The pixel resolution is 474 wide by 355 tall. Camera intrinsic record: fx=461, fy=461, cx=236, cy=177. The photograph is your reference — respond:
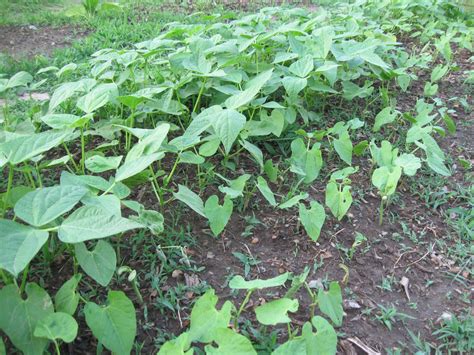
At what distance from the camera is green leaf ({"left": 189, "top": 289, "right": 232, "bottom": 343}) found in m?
1.11

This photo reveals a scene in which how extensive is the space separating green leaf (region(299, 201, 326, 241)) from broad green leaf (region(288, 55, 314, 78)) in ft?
2.33

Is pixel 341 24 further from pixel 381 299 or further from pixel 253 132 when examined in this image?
pixel 381 299

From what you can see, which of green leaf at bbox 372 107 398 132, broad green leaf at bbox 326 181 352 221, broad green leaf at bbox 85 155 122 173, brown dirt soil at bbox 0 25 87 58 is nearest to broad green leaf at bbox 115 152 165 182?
broad green leaf at bbox 85 155 122 173

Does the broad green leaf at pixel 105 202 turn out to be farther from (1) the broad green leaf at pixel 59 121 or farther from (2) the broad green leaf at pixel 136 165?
(1) the broad green leaf at pixel 59 121

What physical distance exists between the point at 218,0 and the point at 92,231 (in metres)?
4.38

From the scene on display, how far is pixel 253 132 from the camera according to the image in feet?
6.20

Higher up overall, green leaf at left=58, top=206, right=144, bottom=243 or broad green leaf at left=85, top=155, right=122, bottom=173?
green leaf at left=58, top=206, right=144, bottom=243

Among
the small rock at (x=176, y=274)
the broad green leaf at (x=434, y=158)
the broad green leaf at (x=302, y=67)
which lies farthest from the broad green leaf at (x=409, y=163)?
the small rock at (x=176, y=274)

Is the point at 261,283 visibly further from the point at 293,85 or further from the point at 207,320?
the point at 293,85

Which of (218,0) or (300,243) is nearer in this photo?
(300,243)

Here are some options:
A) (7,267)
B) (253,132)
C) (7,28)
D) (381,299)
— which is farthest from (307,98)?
(7,28)

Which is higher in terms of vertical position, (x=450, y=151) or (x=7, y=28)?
(x=7, y=28)

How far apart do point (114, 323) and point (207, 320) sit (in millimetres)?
223

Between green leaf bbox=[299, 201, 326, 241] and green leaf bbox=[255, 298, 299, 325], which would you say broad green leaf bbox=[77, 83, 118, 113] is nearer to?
green leaf bbox=[299, 201, 326, 241]
